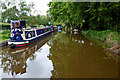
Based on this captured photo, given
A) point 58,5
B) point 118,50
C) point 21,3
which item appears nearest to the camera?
point 118,50

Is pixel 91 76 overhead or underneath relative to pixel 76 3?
underneath

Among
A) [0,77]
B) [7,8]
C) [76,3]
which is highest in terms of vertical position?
[7,8]

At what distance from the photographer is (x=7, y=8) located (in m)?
22.2

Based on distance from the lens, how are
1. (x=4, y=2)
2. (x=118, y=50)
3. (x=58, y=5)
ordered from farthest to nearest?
(x=58, y=5) < (x=4, y=2) < (x=118, y=50)

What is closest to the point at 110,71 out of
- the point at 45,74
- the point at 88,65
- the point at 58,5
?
the point at 88,65

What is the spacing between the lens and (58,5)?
76.2 ft

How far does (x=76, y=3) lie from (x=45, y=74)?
9977 mm

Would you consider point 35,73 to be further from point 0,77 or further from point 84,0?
point 84,0

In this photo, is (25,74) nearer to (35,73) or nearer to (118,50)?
(35,73)

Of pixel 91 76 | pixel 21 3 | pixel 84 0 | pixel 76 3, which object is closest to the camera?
pixel 91 76

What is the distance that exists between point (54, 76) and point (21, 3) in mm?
27788

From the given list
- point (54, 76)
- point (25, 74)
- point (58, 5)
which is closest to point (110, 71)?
point (54, 76)

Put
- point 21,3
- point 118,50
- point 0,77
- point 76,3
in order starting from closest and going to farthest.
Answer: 1. point 0,77
2. point 118,50
3. point 76,3
4. point 21,3

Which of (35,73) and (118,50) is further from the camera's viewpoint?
(118,50)
